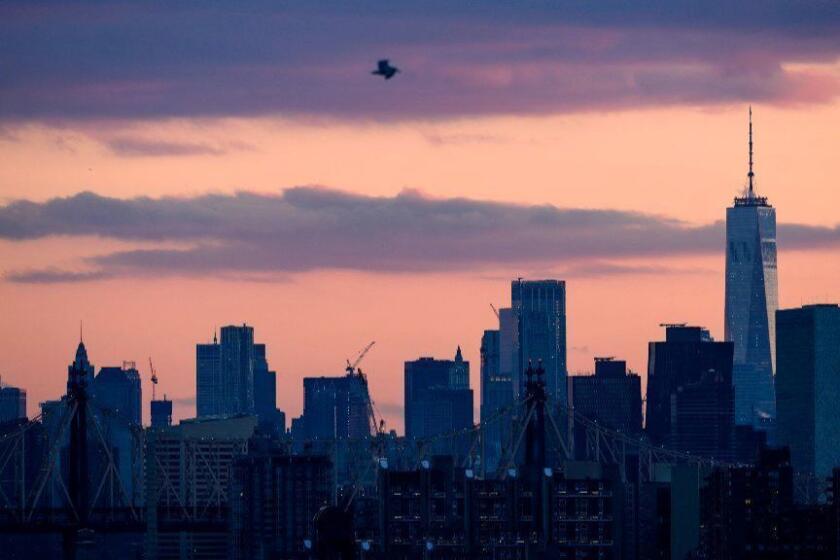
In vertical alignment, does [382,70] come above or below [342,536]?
above

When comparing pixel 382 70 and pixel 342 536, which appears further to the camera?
pixel 342 536
